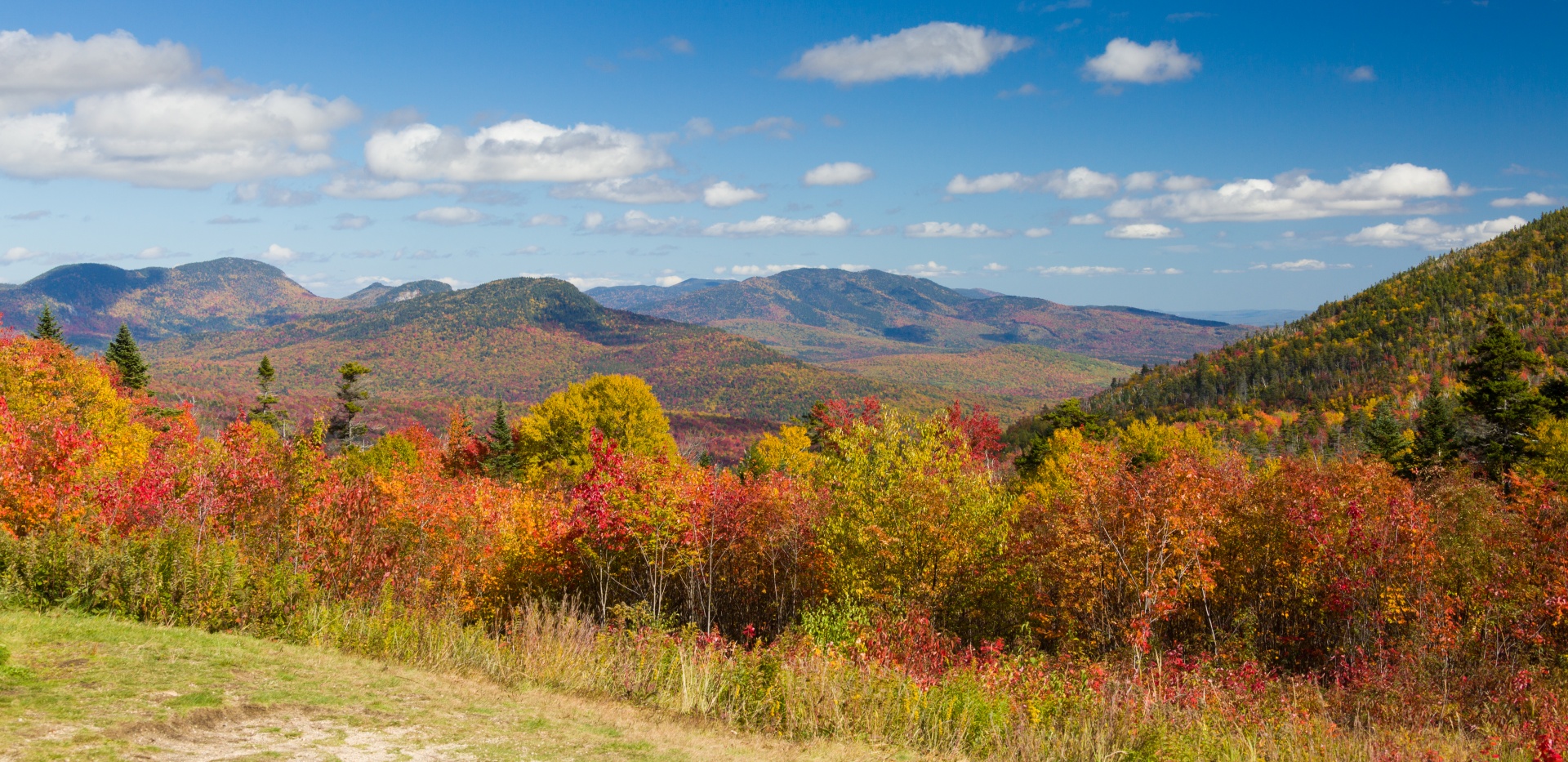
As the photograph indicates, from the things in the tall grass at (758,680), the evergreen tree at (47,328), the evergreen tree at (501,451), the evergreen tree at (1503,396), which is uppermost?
the evergreen tree at (47,328)

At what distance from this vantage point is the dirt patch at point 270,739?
8656 mm

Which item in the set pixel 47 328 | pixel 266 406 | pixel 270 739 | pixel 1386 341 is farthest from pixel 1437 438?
pixel 1386 341

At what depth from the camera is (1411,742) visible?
12820 mm

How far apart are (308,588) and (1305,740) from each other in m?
17.0

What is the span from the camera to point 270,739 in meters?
9.30

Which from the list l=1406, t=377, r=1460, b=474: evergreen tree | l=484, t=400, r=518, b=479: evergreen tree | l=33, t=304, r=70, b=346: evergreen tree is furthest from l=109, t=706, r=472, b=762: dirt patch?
l=33, t=304, r=70, b=346: evergreen tree

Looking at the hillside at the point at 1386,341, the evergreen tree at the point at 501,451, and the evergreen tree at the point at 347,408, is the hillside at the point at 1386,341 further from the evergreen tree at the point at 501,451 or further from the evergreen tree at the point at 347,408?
the evergreen tree at the point at 347,408

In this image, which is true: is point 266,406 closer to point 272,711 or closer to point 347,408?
point 347,408

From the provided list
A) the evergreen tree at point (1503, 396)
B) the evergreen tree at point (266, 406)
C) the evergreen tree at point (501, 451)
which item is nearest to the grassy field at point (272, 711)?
the evergreen tree at point (1503, 396)

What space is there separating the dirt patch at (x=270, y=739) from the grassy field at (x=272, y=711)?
2 cm

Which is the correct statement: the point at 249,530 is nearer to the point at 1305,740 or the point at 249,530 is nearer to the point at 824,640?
the point at 824,640

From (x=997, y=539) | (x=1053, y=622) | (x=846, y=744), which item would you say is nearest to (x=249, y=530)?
(x=846, y=744)

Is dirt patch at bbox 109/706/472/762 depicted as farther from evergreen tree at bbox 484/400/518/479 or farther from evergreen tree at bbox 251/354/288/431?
evergreen tree at bbox 251/354/288/431

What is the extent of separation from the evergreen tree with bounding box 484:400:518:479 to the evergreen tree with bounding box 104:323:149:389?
2356cm
